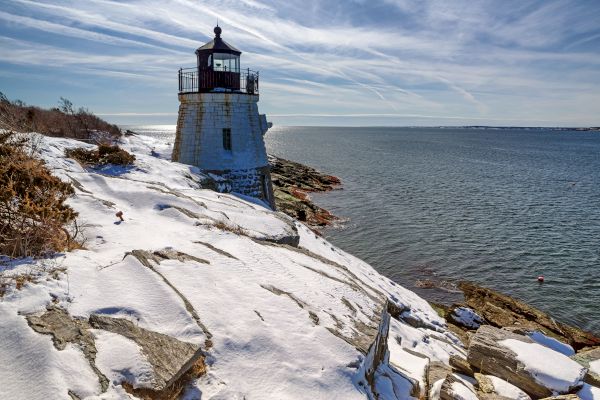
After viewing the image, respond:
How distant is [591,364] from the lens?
9.27 m

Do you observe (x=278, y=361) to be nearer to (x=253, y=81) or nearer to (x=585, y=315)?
(x=253, y=81)

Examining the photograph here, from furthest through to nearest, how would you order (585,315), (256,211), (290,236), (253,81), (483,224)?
(483,224)
(253,81)
(585,315)
(256,211)
(290,236)

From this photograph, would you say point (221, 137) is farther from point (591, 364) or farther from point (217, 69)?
point (591, 364)

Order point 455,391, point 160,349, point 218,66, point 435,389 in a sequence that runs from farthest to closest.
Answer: point 218,66
point 435,389
point 455,391
point 160,349

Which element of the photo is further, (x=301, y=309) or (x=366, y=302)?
(x=366, y=302)

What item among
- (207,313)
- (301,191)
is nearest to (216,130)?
(207,313)

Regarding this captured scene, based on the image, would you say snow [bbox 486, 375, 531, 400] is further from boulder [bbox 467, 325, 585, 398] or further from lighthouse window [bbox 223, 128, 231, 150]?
lighthouse window [bbox 223, 128, 231, 150]

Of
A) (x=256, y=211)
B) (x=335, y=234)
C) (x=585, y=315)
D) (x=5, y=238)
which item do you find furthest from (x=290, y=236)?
(x=335, y=234)

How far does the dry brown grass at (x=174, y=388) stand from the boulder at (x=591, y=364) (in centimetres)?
871

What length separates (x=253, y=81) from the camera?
63.4 ft

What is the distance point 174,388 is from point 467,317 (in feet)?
48.0

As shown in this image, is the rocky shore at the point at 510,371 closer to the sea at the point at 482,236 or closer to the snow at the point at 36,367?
the snow at the point at 36,367

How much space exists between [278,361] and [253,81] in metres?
16.5

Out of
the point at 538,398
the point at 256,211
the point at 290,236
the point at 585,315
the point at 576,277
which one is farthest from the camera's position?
the point at 576,277
